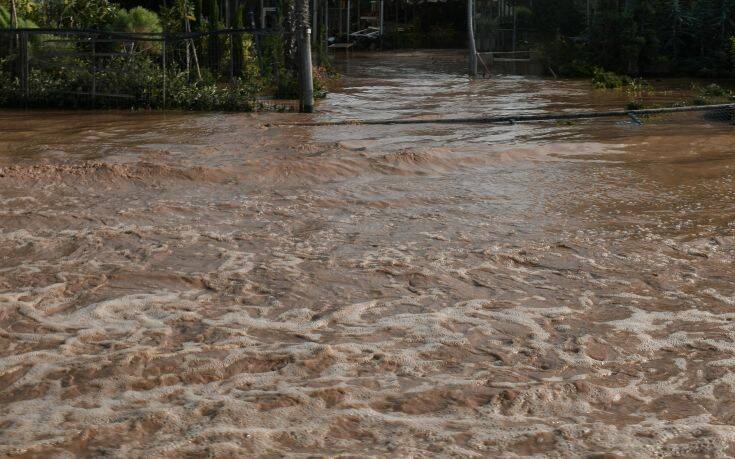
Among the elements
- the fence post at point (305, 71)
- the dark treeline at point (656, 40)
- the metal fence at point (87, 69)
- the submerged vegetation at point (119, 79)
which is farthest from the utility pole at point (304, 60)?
the dark treeline at point (656, 40)

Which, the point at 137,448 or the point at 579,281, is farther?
the point at 579,281

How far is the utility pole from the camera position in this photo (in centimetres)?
1686

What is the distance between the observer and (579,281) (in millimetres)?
7586

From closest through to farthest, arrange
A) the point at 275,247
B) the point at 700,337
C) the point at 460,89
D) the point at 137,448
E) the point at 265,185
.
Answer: the point at 137,448, the point at 700,337, the point at 275,247, the point at 265,185, the point at 460,89

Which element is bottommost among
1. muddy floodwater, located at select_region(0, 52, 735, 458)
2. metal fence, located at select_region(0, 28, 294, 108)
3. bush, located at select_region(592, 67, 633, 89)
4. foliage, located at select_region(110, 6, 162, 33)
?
muddy floodwater, located at select_region(0, 52, 735, 458)

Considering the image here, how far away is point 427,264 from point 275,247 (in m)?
1.37

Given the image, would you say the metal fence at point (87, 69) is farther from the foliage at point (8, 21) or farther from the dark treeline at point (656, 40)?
the dark treeline at point (656, 40)

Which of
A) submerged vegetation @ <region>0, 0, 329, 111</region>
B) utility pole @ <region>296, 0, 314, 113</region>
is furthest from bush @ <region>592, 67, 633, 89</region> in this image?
utility pole @ <region>296, 0, 314, 113</region>

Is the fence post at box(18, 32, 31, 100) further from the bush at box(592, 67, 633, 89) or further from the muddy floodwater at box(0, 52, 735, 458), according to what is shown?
the bush at box(592, 67, 633, 89)

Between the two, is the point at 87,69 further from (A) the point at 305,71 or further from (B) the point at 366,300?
(B) the point at 366,300

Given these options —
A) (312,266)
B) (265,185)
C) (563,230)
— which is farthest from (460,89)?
(312,266)

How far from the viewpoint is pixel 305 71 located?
17016 millimetres

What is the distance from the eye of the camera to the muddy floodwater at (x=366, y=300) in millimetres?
5133

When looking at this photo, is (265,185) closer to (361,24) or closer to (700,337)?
(700,337)
